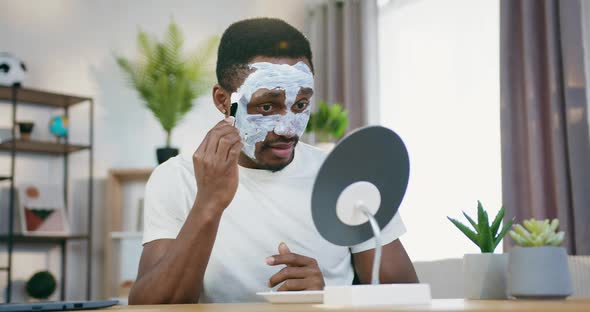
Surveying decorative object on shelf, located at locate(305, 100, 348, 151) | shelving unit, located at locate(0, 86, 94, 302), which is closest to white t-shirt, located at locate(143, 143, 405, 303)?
decorative object on shelf, located at locate(305, 100, 348, 151)

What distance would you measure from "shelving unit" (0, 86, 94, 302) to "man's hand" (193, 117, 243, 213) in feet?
10.2

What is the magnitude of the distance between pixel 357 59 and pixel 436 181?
1075 mm

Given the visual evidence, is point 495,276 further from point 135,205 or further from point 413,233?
point 135,205

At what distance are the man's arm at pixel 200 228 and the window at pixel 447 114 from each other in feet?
8.64

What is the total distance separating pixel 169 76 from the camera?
14.7 feet

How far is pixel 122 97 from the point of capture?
4.84 m

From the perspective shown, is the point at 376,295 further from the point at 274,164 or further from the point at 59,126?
the point at 59,126

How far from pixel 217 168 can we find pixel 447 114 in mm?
2974

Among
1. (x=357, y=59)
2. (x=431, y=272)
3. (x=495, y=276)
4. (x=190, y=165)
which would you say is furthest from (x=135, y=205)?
(x=495, y=276)

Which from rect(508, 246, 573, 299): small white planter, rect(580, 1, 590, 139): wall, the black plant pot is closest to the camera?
rect(508, 246, 573, 299): small white planter

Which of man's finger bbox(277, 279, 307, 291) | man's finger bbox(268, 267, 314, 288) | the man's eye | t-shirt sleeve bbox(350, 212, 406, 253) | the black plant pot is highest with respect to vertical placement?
the black plant pot

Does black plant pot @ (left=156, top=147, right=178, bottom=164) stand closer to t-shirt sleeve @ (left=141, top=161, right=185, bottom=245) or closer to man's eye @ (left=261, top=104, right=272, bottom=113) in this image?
t-shirt sleeve @ (left=141, top=161, right=185, bottom=245)

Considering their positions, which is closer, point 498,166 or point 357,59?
point 498,166

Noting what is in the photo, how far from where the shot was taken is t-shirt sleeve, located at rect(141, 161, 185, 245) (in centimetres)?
144
